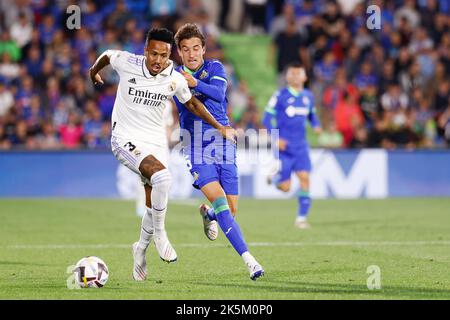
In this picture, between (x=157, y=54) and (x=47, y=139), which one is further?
(x=47, y=139)

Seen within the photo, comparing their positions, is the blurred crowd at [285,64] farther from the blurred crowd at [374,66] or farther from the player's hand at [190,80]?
the player's hand at [190,80]

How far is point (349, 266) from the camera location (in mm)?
10305

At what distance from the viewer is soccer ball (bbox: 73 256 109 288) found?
28.3 feet

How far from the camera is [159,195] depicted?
9078mm

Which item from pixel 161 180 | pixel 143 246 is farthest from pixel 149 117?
pixel 143 246

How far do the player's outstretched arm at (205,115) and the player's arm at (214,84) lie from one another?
0.15 meters

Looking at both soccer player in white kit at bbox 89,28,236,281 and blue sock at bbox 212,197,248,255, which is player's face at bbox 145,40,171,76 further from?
blue sock at bbox 212,197,248,255

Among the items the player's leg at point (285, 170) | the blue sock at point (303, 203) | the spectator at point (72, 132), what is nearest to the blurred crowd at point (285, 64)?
the spectator at point (72, 132)

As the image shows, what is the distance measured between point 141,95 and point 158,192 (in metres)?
0.95

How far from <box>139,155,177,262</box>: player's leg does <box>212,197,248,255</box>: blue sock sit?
1.75 ft

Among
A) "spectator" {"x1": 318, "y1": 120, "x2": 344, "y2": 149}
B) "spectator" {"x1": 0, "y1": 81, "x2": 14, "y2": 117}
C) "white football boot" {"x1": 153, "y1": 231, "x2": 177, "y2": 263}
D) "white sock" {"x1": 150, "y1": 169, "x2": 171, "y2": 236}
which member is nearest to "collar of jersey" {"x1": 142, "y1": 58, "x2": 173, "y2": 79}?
"white sock" {"x1": 150, "y1": 169, "x2": 171, "y2": 236}

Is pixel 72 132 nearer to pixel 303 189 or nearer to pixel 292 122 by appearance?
pixel 292 122

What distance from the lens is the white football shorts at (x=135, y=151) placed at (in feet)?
30.1

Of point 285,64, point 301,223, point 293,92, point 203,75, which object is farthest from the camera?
point 285,64
